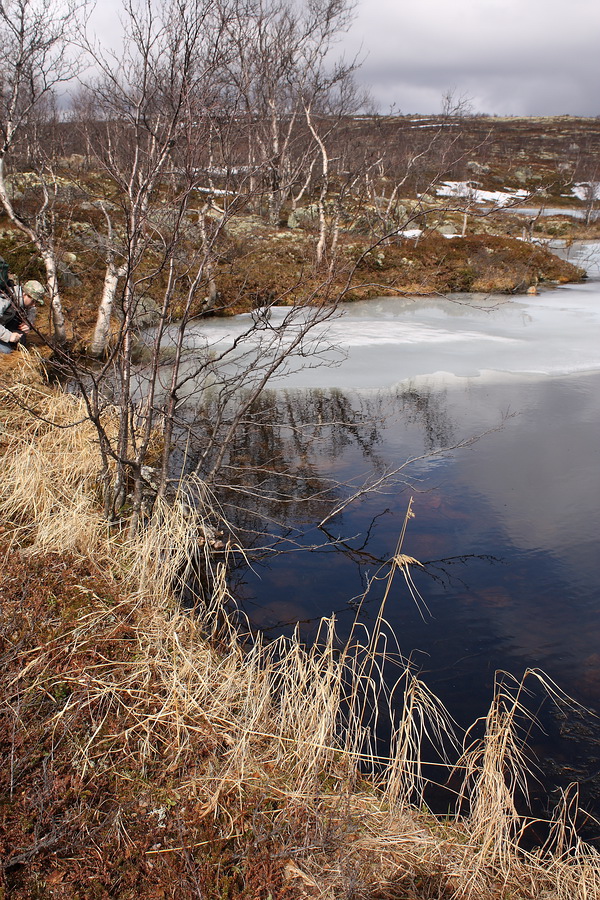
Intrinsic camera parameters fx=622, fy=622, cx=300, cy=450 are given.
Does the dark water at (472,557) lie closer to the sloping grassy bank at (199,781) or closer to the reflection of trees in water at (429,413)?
the reflection of trees in water at (429,413)

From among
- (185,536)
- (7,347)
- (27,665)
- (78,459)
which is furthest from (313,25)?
(27,665)

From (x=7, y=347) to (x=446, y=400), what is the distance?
19.2 feet

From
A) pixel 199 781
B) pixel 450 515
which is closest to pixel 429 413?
pixel 450 515

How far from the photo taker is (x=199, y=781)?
260 centimetres

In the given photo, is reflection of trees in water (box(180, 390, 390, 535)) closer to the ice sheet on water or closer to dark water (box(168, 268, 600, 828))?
dark water (box(168, 268, 600, 828))

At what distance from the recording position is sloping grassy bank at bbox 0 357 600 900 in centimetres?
223

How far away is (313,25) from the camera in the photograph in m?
18.5

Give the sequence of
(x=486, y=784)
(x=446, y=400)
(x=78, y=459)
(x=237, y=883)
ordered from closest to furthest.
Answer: (x=237, y=883) < (x=486, y=784) < (x=78, y=459) < (x=446, y=400)

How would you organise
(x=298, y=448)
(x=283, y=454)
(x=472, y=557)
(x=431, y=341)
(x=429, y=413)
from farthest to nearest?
(x=431, y=341) < (x=429, y=413) < (x=298, y=448) < (x=283, y=454) < (x=472, y=557)

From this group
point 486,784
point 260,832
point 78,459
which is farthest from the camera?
point 78,459

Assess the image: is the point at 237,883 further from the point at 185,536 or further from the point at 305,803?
the point at 185,536

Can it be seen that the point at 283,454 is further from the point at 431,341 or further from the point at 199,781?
the point at 431,341

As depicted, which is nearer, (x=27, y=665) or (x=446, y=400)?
(x=27, y=665)

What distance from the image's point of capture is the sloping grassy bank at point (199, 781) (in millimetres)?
2229
